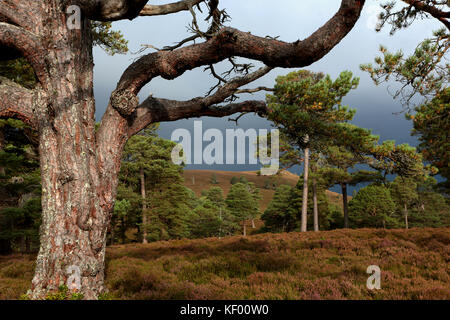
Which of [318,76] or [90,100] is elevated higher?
[318,76]

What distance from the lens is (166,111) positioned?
5410mm

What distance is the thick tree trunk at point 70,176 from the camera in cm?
392

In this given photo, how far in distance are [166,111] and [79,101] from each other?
167 cm

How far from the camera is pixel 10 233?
1019 cm

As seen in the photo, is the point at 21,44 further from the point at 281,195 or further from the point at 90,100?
the point at 281,195

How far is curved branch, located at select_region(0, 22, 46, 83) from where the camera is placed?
4.04 m

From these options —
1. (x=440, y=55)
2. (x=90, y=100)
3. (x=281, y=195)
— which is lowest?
(x=281, y=195)

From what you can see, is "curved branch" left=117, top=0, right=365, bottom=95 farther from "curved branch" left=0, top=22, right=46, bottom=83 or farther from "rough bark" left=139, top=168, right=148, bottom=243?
"rough bark" left=139, top=168, right=148, bottom=243

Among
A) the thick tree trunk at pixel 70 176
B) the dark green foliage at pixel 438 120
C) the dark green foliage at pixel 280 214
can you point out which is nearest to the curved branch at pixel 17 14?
the thick tree trunk at pixel 70 176

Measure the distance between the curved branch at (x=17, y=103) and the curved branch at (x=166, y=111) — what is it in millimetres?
1686

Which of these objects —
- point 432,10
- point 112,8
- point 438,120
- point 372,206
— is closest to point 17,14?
point 112,8
